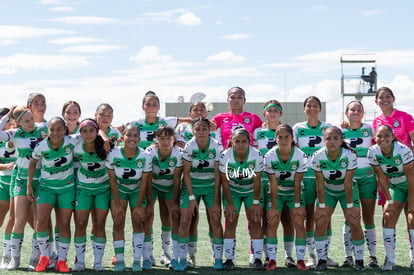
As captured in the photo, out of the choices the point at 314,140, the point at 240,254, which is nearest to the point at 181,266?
the point at 240,254

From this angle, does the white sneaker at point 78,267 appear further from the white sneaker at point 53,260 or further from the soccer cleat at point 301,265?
the soccer cleat at point 301,265

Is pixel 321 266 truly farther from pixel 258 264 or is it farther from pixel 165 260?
→ pixel 165 260

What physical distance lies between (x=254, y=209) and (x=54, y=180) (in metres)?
2.41

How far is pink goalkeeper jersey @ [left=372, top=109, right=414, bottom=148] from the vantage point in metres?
6.86

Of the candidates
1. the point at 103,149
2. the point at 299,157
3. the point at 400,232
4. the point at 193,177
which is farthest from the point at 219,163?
the point at 400,232

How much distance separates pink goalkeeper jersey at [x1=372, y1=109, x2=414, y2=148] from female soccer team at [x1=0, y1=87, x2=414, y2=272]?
0.34ft

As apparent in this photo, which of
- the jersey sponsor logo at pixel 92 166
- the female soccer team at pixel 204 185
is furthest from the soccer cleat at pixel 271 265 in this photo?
the jersey sponsor logo at pixel 92 166

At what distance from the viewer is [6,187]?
6.89 metres

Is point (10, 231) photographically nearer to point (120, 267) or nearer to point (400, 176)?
point (120, 267)

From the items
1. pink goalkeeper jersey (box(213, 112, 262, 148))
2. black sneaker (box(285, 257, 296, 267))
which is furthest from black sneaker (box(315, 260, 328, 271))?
pink goalkeeper jersey (box(213, 112, 262, 148))

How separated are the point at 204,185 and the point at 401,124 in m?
2.69

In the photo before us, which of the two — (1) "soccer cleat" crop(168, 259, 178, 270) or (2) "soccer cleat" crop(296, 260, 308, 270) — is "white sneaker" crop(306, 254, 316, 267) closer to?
(2) "soccer cleat" crop(296, 260, 308, 270)

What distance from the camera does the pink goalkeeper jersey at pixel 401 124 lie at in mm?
6863

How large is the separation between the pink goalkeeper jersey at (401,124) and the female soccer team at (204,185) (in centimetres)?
10
